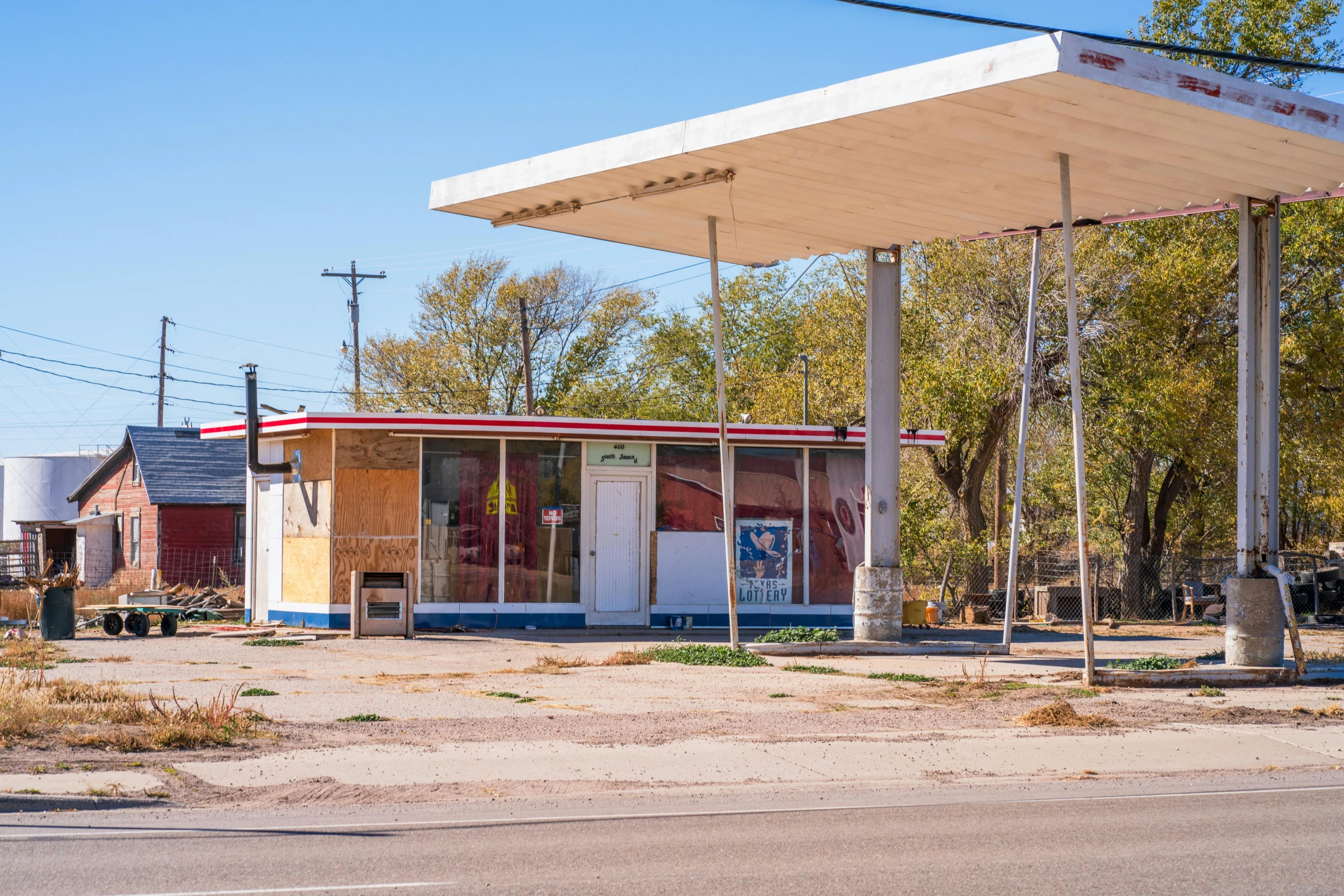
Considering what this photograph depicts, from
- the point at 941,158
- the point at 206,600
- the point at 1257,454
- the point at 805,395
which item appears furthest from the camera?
the point at 805,395

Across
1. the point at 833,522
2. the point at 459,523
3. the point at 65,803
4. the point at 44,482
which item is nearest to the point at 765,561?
the point at 833,522

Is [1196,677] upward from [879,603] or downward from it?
downward

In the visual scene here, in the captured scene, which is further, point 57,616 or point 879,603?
point 57,616

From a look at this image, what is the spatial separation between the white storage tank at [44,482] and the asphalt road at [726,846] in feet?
213

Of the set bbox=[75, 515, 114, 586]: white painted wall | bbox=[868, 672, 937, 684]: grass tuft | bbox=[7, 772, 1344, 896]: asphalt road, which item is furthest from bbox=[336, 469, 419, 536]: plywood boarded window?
bbox=[75, 515, 114, 586]: white painted wall

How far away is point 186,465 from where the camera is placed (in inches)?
1698

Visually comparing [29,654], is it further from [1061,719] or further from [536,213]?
[1061,719]

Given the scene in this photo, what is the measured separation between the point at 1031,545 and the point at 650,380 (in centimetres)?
2325

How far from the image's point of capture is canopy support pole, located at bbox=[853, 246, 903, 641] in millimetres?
18422

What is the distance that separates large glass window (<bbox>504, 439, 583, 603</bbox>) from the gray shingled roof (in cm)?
2106

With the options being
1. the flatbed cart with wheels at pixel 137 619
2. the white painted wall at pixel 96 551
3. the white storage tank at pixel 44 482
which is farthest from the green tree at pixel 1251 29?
the white storage tank at pixel 44 482

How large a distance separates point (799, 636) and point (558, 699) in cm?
589

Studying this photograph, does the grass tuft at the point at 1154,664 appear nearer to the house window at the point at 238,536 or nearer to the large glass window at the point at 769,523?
the large glass window at the point at 769,523

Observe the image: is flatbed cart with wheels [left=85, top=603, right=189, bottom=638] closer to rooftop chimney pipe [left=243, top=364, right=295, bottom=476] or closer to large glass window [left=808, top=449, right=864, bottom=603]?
rooftop chimney pipe [left=243, top=364, right=295, bottom=476]
